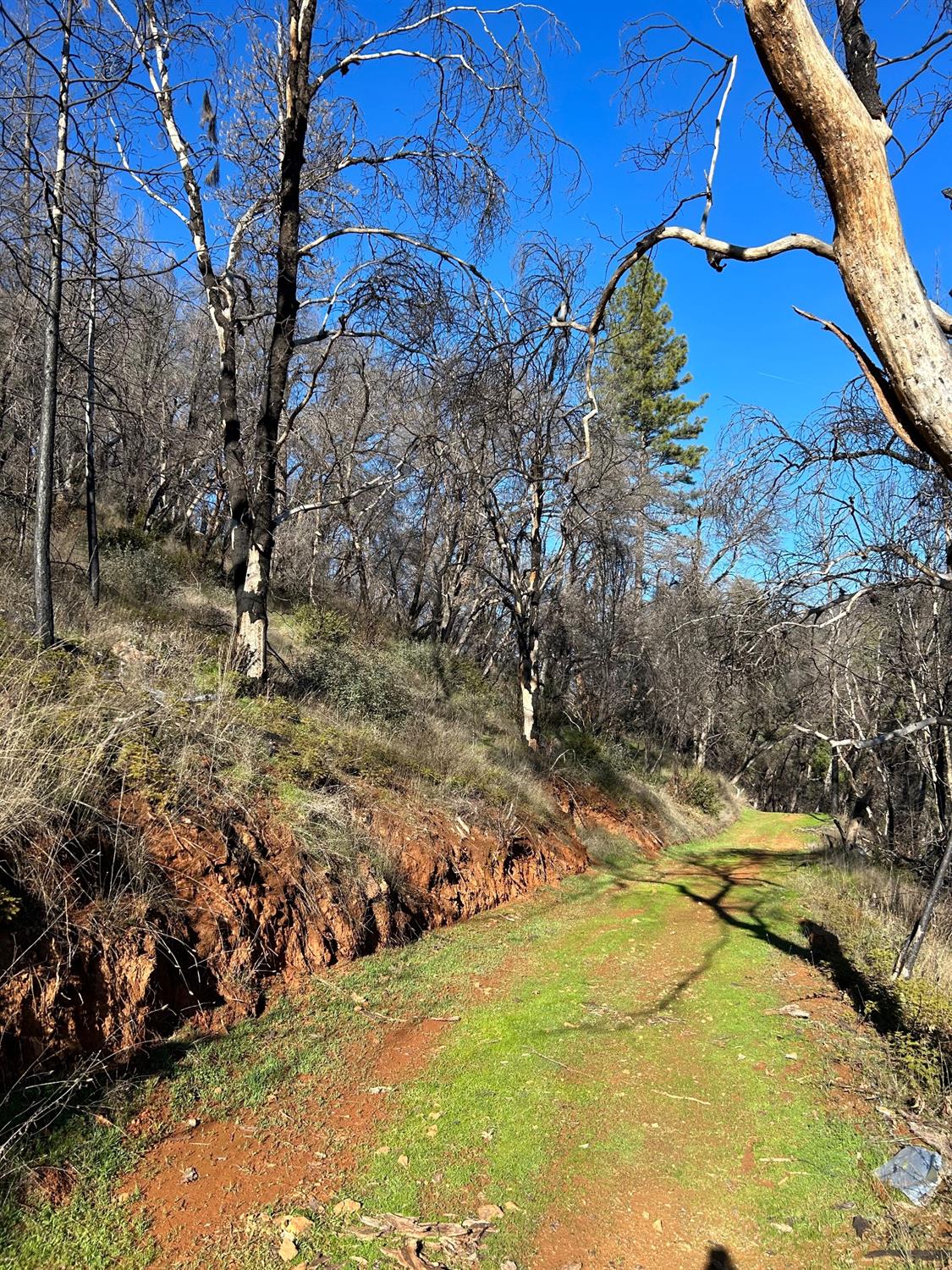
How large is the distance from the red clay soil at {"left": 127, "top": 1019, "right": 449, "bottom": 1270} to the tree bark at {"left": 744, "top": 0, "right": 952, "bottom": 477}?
4.25 metres

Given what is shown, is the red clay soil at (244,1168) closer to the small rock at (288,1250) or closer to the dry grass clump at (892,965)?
the small rock at (288,1250)

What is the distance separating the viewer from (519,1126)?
13.8 feet

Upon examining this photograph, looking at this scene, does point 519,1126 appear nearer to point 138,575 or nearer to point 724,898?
point 724,898

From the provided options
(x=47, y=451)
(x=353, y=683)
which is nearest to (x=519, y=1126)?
(x=47, y=451)

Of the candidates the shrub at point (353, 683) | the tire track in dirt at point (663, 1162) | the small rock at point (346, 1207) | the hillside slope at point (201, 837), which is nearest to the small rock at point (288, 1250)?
the small rock at point (346, 1207)

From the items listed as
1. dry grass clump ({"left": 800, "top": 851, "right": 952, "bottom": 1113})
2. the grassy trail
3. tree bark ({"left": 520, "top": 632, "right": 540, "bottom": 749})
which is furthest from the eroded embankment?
tree bark ({"left": 520, "top": 632, "right": 540, "bottom": 749})

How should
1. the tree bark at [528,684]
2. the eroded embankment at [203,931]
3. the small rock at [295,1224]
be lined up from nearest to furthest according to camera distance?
the small rock at [295,1224], the eroded embankment at [203,931], the tree bark at [528,684]

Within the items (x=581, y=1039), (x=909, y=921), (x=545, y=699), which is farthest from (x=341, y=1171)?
(x=545, y=699)

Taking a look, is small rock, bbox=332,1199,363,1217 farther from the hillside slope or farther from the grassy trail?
the hillside slope

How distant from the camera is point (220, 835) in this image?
5406mm

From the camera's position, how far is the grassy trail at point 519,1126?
331 centimetres

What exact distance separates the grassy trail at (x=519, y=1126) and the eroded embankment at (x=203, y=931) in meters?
0.29

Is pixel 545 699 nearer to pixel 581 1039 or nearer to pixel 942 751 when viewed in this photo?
pixel 942 751

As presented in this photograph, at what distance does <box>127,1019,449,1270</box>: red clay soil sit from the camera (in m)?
3.18
